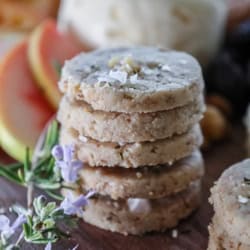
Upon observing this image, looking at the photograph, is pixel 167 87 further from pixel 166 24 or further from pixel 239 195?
pixel 166 24

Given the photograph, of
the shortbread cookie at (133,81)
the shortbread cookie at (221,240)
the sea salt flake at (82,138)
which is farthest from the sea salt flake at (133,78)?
the shortbread cookie at (221,240)

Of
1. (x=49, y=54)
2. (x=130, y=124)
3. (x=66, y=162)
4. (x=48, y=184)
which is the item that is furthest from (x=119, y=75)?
(x=49, y=54)

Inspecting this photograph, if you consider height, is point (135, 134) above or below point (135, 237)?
above

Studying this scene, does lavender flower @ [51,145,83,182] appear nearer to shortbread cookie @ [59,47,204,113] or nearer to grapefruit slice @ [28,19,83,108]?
shortbread cookie @ [59,47,204,113]

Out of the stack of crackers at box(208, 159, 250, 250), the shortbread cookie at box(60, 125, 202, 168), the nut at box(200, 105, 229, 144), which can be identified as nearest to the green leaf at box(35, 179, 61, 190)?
the shortbread cookie at box(60, 125, 202, 168)

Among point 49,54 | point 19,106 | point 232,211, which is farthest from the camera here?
point 49,54

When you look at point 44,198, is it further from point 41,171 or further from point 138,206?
point 138,206
